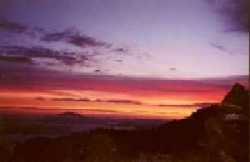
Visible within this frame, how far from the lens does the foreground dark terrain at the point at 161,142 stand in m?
2.99

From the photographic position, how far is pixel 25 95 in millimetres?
3090

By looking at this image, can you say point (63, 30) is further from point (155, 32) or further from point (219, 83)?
point (219, 83)

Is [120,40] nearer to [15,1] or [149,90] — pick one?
[149,90]

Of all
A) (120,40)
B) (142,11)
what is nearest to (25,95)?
(120,40)

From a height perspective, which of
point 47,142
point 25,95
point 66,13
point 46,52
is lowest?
point 47,142

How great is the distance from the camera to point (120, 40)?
3125mm

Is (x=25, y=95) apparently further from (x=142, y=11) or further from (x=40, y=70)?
(x=142, y=11)

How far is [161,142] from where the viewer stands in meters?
3.02

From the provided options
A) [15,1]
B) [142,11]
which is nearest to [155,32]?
[142,11]

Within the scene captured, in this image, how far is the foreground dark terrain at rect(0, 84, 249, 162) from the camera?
9.82ft

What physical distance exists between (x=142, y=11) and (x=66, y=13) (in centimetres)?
46

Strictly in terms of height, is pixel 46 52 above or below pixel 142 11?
below

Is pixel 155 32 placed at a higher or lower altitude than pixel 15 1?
lower

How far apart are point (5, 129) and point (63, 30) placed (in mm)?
694
